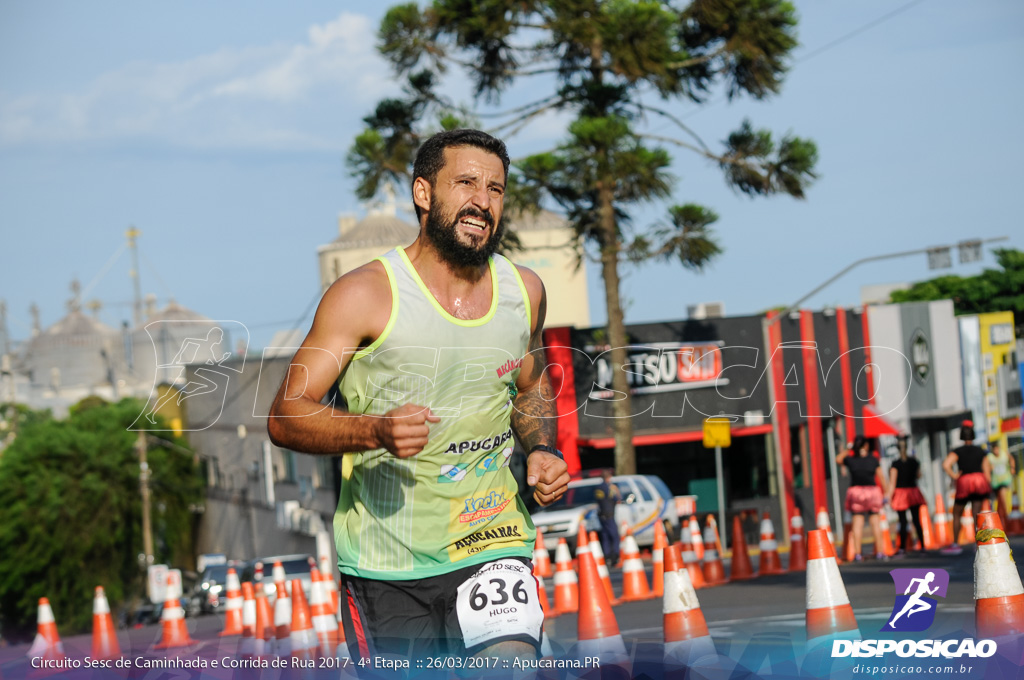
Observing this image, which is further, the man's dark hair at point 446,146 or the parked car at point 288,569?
the parked car at point 288,569

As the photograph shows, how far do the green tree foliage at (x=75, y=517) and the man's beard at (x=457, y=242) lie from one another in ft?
146

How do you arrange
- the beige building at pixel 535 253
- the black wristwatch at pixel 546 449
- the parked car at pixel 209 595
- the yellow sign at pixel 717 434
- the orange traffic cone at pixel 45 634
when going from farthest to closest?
the beige building at pixel 535 253
the parked car at pixel 209 595
the yellow sign at pixel 717 434
the orange traffic cone at pixel 45 634
the black wristwatch at pixel 546 449

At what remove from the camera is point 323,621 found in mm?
9883

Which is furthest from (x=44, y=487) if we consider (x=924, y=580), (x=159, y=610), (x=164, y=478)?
(x=924, y=580)

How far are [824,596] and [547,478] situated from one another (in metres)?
1.85

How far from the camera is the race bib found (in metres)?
3.46

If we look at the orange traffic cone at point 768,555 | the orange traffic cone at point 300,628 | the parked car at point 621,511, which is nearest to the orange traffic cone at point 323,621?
the orange traffic cone at point 300,628

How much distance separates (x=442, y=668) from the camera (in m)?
3.49

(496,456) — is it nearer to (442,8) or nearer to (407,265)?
(407,265)

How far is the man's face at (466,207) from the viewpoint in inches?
143

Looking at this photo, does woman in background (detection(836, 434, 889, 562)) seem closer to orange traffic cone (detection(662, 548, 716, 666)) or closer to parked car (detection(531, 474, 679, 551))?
parked car (detection(531, 474, 679, 551))

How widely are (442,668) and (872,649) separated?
1.74 meters

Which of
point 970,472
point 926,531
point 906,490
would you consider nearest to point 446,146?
point 970,472
